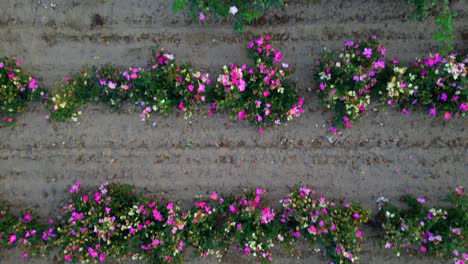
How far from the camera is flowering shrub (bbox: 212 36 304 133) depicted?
205 inches

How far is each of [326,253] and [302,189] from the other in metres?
0.97

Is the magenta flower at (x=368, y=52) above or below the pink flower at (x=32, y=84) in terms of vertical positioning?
above

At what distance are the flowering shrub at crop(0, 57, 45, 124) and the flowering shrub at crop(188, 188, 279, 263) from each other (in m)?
2.75

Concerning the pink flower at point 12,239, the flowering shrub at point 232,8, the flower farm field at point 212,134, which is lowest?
the pink flower at point 12,239

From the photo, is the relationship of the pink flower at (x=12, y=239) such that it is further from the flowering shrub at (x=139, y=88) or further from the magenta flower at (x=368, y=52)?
the magenta flower at (x=368, y=52)

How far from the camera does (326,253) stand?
556cm

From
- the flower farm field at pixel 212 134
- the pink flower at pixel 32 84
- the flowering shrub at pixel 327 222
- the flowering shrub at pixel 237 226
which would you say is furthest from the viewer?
the flower farm field at pixel 212 134

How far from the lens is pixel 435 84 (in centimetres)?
524

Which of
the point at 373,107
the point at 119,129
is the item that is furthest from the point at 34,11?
the point at 373,107

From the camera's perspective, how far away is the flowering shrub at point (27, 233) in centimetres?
533

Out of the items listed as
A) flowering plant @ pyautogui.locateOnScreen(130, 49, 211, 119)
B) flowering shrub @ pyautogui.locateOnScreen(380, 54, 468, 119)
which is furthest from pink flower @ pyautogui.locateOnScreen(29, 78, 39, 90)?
flowering shrub @ pyautogui.locateOnScreen(380, 54, 468, 119)

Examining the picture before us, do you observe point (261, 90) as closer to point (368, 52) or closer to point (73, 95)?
point (368, 52)

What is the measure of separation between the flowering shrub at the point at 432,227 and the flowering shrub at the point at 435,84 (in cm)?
115

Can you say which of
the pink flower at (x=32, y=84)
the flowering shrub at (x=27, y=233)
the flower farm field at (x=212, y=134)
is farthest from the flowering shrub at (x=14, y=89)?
the flowering shrub at (x=27, y=233)
